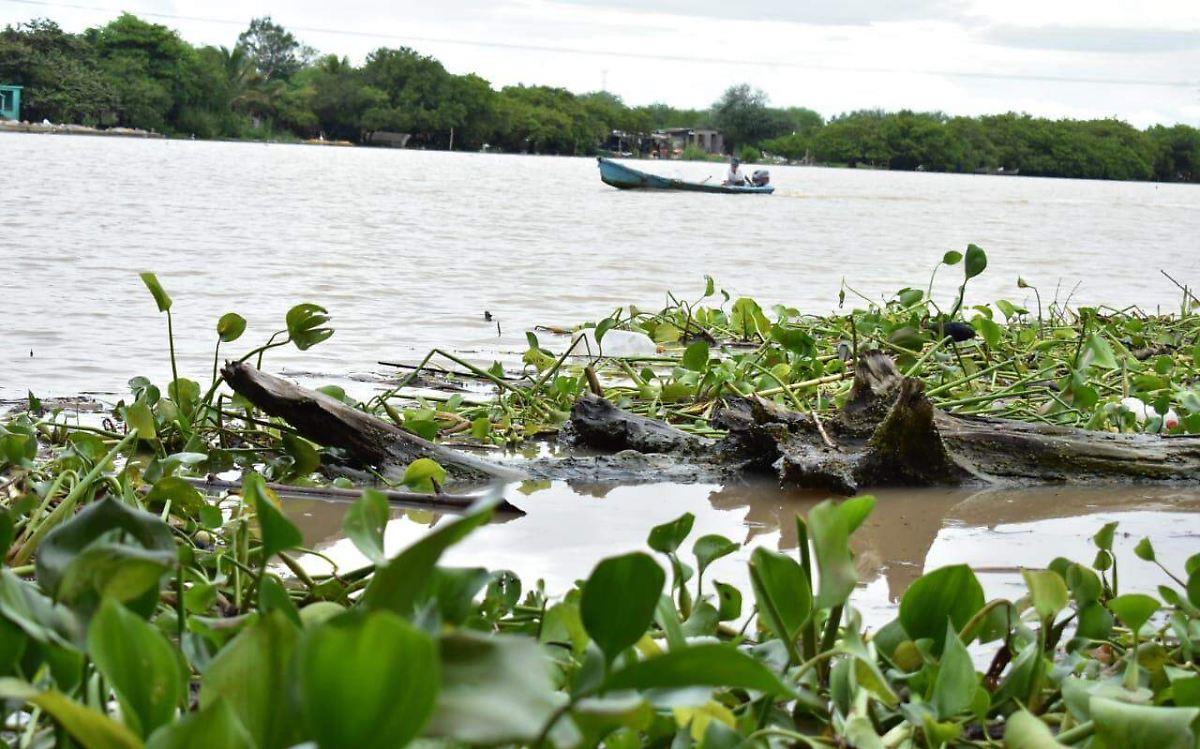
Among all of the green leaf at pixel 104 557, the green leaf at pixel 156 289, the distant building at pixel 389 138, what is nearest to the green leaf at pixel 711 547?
the green leaf at pixel 104 557

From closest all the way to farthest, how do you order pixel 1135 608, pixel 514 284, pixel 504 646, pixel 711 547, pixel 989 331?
pixel 504 646, pixel 1135 608, pixel 711 547, pixel 989 331, pixel 514 284

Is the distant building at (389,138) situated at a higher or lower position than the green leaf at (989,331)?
higher

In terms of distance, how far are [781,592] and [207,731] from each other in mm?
768

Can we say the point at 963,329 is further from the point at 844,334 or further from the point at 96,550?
the point at 96,550

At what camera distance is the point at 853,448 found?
3.24m

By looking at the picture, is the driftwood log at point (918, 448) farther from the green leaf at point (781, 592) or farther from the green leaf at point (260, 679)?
the green leaf at point (260, 679)

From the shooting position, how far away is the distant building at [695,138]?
382 ft

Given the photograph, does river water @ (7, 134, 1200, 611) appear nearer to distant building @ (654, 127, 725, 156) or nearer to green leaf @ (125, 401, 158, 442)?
green leaf @ (125, 401, 158, 442)

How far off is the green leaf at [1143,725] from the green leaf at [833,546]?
255mm

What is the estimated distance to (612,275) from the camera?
11.0 meters

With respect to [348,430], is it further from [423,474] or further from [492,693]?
[492,693]

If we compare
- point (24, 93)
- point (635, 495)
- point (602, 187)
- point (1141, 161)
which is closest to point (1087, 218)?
point (602, 187)

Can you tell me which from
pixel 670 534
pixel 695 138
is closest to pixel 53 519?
pixel 670 534

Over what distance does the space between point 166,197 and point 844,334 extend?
1853 centimetres
